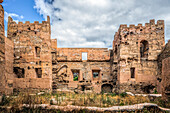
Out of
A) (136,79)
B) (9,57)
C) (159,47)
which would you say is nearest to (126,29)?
(159,47)

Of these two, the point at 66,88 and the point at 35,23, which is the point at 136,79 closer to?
the point at 66,88

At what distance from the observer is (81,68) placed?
14.6 m

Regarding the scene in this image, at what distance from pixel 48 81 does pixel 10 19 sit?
24.0 ft

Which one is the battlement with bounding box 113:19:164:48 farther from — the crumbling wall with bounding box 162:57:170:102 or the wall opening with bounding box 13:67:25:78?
the wall opening with bounding box 13:67:25:78

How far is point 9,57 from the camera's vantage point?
1139 centimetres

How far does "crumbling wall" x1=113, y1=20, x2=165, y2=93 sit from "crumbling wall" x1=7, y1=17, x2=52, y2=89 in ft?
24.0

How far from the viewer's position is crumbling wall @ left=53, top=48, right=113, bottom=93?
14070 mm

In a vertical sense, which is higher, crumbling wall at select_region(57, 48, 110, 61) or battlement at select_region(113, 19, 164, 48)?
battlement at select_region(113, 19, 164, 48)

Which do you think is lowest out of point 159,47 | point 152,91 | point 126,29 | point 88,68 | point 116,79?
point 152,91

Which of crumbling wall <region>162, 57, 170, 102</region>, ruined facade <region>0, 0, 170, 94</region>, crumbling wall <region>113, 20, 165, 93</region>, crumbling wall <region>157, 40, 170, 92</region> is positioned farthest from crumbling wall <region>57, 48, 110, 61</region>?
crumbling wall <region>162, 57, 170, 102</region>

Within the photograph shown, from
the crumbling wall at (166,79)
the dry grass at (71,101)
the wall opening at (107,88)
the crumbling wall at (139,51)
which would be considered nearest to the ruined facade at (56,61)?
the crumbling wall at (139,51)

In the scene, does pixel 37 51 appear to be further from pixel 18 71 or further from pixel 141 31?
pixel 141 31

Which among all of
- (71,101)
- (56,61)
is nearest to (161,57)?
(71,101)

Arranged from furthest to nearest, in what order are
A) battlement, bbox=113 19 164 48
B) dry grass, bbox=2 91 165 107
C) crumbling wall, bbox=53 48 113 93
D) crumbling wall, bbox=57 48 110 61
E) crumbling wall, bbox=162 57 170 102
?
crumbling wall, bbox=57 48 110 61
crumbling wall, bbox=53 48 113 93
battlement, bbox=113 19 164 48
dry grass, bbox=2 91 165 107
crumbling wall, bbox=162 57 170 102
